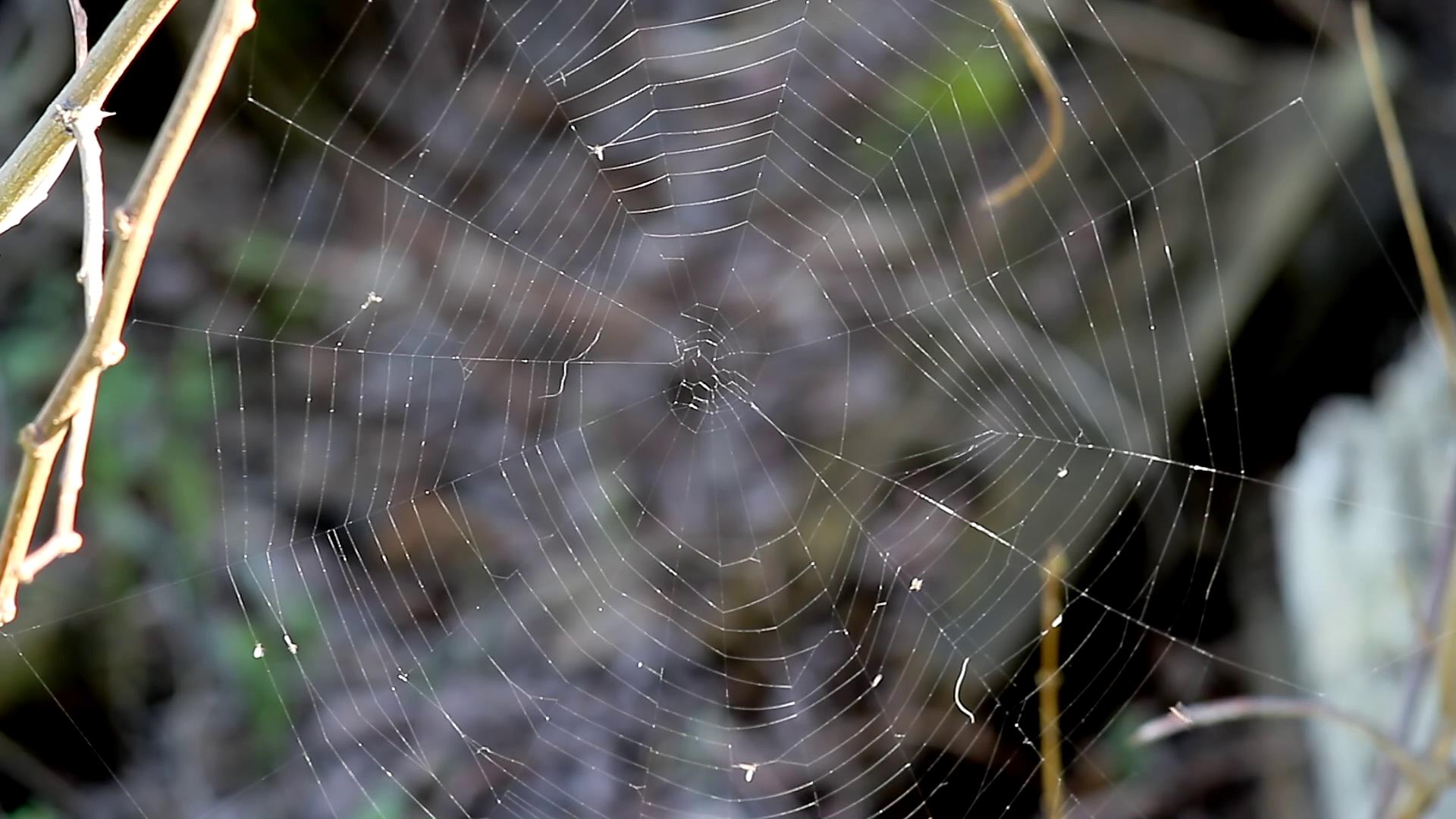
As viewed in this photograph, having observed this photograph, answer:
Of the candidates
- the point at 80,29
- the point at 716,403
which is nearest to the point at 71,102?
the point at 80,29

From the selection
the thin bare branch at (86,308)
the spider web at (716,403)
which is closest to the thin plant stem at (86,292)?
the thin bare branch at (86,308)

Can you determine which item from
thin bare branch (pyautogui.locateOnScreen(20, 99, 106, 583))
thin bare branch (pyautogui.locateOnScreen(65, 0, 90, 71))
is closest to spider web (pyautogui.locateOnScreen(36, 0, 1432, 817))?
thin bare branch (pyautogui.locateOnScreen(65, 0, 90, 71))

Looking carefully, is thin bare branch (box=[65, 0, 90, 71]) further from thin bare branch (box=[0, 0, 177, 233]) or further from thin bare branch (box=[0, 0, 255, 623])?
thin bare branch (box=[0, 0, 255, 623])

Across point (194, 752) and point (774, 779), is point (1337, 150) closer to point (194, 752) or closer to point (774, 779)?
point (774, 779)

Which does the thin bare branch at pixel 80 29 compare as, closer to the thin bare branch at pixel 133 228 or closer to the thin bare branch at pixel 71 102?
the thin bare branch at pixel 71 102

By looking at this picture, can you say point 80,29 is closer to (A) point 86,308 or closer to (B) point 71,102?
(B) point 71,102

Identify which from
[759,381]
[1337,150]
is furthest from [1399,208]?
[759,381]
